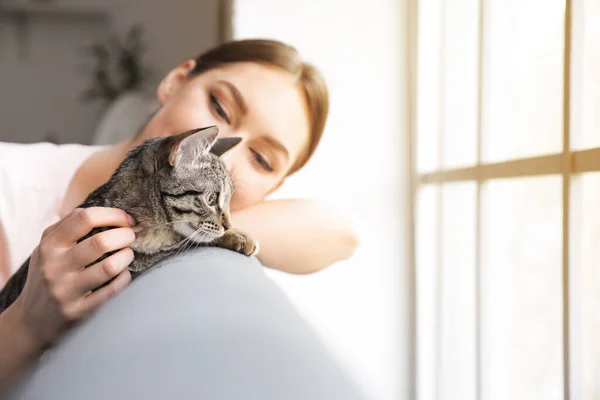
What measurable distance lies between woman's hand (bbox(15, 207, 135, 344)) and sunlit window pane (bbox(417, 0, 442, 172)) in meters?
0.58

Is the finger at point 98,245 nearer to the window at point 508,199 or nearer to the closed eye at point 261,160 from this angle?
the closed eye at point 261,160

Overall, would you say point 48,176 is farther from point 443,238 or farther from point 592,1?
point 592,1

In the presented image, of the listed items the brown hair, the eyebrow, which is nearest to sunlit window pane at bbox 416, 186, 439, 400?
the brown hair

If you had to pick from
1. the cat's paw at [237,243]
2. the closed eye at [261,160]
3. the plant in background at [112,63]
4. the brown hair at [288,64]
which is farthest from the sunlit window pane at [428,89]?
the plant in background at [112,63]

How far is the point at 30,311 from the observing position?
0.78 m

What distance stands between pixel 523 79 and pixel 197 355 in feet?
1.98

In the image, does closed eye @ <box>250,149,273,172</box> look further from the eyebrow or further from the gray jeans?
the gray jeans

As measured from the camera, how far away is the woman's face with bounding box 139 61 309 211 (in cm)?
98

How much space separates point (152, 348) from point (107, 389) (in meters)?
0.05

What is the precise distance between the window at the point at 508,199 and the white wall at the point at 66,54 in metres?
0.46

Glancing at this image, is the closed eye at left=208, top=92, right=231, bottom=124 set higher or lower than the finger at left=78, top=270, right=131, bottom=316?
higher

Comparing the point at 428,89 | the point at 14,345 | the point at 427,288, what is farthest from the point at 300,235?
the point at 14,345

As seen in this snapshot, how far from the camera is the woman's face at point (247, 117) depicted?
0.98 metres

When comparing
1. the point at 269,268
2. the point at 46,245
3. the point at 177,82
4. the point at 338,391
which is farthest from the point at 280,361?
the point at 177,82
